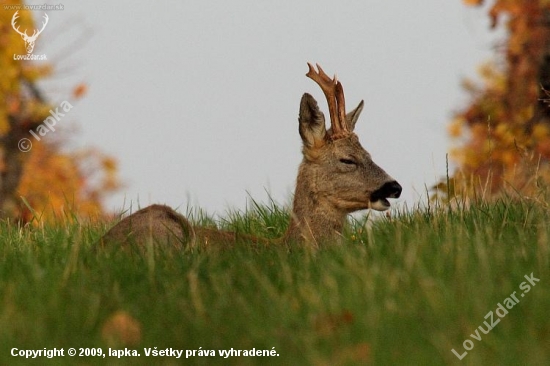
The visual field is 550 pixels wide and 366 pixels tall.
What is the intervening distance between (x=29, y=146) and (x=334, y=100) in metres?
11.7

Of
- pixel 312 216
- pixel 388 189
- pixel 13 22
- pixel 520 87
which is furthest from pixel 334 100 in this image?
pixel 13 22

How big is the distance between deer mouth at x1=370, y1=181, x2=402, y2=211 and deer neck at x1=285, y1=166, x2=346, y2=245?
29 cm

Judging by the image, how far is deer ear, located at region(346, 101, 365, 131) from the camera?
7926 millimetres

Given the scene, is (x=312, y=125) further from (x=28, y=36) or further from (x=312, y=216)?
(x=28, y=36)

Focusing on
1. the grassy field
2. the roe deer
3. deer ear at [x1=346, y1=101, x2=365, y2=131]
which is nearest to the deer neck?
the roe deer

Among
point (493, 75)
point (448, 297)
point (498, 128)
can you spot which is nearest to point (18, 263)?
point (448, 297)

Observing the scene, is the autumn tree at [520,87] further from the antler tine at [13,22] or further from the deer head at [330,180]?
the antler tine at [13,22]

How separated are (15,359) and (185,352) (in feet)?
2.68

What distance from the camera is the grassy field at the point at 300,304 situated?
4191 millimetres

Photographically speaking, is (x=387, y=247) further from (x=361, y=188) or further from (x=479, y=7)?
(x=479, y=7)

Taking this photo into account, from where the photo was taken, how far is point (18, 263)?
6172 mm

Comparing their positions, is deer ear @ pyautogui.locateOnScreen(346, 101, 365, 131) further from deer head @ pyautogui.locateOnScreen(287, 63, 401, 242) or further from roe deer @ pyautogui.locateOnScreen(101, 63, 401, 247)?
deer head @ pyautogui.locateOnScreen(287, 63, 401, 242)

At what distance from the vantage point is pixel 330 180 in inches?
294

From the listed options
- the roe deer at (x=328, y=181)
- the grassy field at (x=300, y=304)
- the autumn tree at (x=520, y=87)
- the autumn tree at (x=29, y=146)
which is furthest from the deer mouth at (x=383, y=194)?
the autumn tree at (x=29, y=146)
